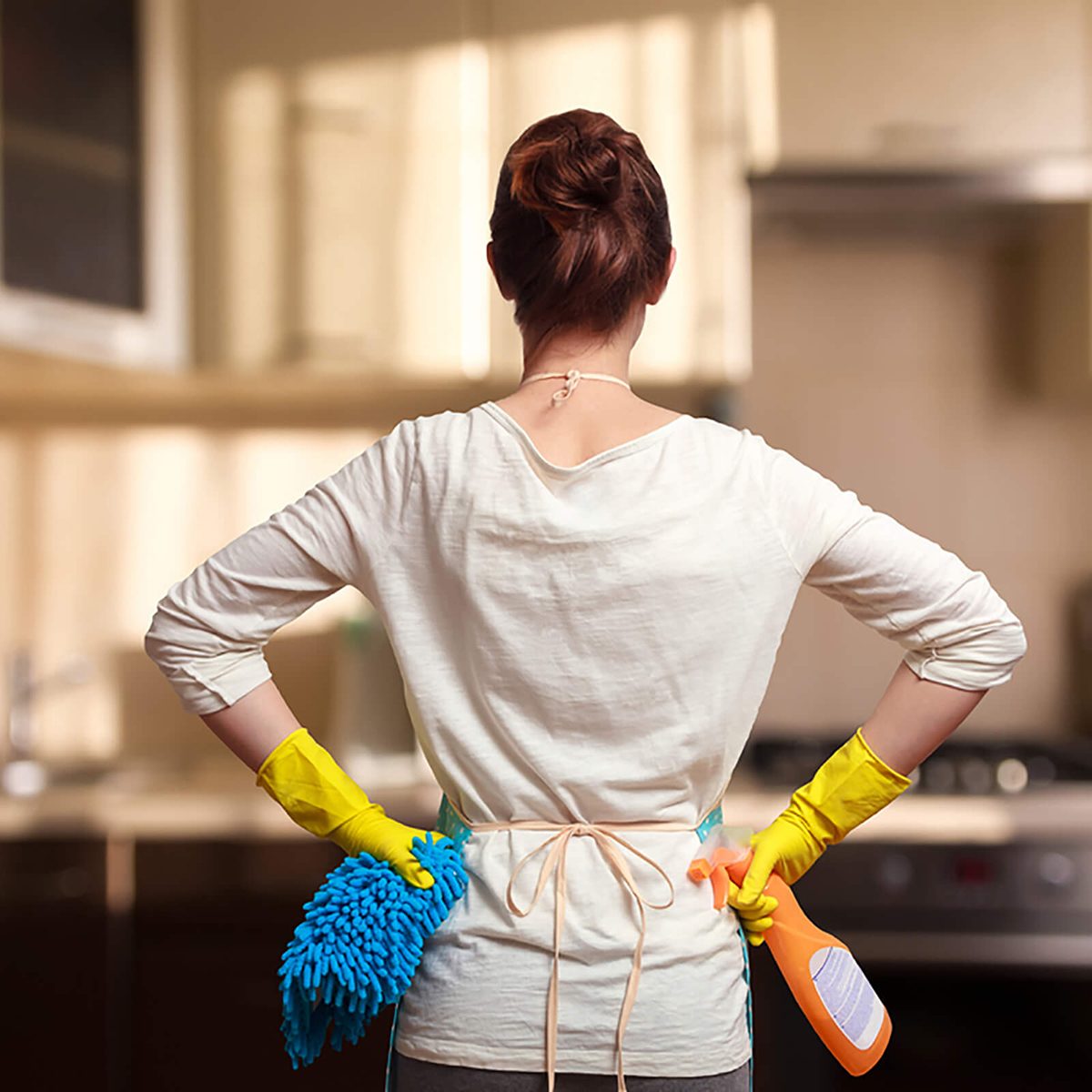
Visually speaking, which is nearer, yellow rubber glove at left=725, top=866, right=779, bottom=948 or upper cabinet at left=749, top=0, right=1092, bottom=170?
yellow rubber glove at left=725, top=866, right=779, bottom=948

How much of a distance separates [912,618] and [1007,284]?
1674 mm

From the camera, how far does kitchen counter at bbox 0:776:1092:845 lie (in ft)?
6.48

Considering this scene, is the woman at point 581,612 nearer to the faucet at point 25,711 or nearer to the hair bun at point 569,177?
the hair bun at point 569,177

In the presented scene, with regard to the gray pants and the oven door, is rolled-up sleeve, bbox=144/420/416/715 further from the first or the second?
the oven door

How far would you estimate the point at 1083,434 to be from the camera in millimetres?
2498

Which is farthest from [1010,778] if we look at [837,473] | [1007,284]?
[1007,284]

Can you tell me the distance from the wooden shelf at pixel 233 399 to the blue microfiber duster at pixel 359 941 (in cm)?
137

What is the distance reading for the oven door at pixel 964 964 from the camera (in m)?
1.97

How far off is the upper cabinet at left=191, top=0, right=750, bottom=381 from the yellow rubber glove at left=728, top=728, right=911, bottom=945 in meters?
1.20

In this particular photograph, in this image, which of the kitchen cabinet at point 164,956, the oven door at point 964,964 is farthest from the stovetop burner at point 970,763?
the kitchen cabinet at point 164,956

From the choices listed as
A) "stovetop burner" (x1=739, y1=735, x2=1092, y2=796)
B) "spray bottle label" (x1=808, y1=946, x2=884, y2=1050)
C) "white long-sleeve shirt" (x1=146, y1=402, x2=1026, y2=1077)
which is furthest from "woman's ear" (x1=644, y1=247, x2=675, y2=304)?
"stovetop burner" (x1=739, y1=735, x2=1092, y2=796)

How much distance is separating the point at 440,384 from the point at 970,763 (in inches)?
40.4

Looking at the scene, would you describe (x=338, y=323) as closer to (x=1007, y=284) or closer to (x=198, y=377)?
(x=198, y=377)

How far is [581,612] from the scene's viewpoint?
3.10 ft
